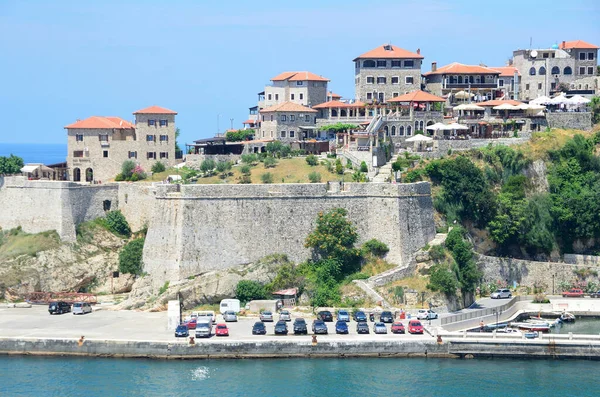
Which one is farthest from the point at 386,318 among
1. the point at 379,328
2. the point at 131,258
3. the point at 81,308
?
the point at 131,258

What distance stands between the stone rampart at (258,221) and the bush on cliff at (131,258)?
70.5 inches

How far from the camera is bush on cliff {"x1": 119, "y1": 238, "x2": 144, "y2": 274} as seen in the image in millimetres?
69106

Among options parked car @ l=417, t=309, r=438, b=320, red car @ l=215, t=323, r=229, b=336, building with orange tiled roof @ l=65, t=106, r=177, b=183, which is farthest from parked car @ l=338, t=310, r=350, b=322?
building with orange tiled roof @ l=65, t=106, r=177, b=183

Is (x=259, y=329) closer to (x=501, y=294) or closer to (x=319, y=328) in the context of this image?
(x=319, y=328)

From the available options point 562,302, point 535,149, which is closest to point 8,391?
point 562,302

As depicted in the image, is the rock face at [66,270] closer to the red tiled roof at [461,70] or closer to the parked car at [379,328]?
the parked car at [379,328]

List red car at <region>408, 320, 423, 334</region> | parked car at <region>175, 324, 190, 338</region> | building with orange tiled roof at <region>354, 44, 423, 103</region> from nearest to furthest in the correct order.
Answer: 1. parked car at <region>175, 324, 190, 338</region>
2. red car at <region>408, 320, 423, 334</region>
3. building with orange tiled roof at <region>354, 44, 423, 103</region>

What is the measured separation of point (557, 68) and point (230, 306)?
42043mm

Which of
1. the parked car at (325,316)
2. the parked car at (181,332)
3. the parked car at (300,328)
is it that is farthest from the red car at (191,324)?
the parked car at (325,316)

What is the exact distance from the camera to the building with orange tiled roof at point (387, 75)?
8731 centimetres

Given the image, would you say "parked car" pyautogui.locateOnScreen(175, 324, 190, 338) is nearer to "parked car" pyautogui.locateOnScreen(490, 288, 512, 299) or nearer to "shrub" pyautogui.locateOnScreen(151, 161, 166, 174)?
"parked car" pyautogui.locateOnScreen(490, 288, 512, 299)

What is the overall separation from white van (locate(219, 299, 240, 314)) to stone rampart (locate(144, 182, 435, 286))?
330cm

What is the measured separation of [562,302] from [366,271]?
37.2 feet

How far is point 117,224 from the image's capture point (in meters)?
73.2
